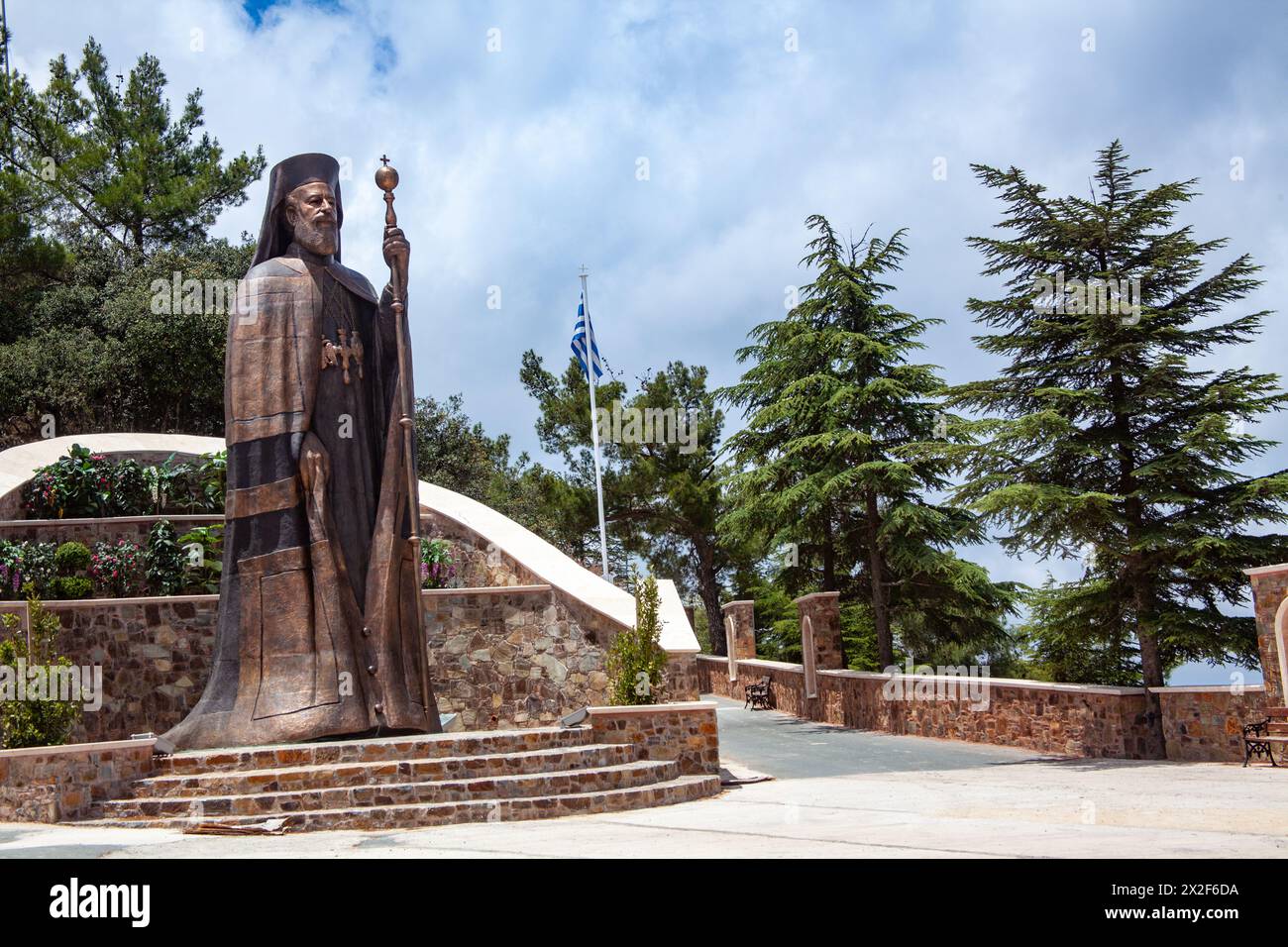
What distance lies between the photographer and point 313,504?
1117 centimetres

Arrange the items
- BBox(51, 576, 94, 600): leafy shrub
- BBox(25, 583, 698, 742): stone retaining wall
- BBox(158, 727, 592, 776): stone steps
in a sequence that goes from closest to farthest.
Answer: BBox(158, 727, 592, 776): stone steps
BBox(25, 583, 698, 742): stone retaining wall
BBox(51, 576, 94, 600): leafy shrub

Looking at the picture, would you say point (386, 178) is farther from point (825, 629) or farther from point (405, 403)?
point (825, 629)

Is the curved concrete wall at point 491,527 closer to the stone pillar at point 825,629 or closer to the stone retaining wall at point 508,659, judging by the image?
the stone retaining wall at point 508,659

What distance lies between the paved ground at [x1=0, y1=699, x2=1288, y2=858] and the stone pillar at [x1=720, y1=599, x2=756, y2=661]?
569 inches

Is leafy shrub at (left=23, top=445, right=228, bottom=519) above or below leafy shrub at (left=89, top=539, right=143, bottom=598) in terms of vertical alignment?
above

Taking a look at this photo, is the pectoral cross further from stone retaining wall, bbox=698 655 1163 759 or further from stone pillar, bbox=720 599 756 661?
stone pillar, bbox=720 599 756 661

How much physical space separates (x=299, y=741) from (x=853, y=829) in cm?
504

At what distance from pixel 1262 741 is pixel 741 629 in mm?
15797

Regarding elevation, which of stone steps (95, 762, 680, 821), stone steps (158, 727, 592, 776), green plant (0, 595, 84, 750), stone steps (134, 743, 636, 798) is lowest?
stone steps (95, 762, 680, 821)

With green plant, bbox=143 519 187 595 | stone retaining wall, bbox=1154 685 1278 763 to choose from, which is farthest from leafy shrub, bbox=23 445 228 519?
stone retaining wall, bbox=1154 685 1278 763

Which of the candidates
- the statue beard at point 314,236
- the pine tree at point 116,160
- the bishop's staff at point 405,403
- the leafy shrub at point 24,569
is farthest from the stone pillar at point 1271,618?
the pine tree at point 116,160

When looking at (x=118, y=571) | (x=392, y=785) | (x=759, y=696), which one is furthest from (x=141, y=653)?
(x=759, y=696)

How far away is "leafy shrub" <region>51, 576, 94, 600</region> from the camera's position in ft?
48.3

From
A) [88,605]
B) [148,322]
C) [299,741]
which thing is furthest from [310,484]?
[148,322]
